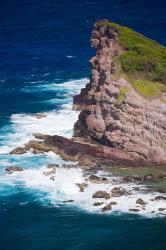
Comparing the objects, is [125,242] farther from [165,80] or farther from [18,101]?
[18,101]

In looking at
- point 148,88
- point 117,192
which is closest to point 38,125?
point 148,88

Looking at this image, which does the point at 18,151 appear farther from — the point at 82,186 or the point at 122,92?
the point at 122,92

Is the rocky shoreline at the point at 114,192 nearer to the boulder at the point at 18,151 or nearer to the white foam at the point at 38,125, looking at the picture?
the boulder at the point at 18,151

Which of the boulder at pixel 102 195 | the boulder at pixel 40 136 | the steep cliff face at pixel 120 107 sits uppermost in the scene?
the steep cliff face at pixel 120 107

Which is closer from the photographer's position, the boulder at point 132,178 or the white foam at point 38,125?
the boulder at point 132,178

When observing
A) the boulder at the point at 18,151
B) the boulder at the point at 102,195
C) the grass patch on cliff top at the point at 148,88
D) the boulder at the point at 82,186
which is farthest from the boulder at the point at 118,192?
the boulder at the point at 18,151

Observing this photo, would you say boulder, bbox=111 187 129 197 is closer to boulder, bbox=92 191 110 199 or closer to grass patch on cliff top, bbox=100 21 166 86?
boulder, bbox=92 191 110 199

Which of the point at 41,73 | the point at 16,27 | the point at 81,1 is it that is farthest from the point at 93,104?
the point at 81,1
